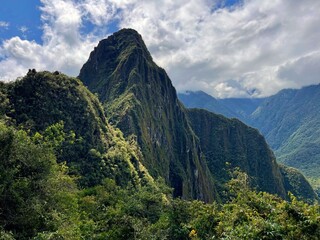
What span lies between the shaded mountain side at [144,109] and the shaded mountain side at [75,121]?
1025 inches

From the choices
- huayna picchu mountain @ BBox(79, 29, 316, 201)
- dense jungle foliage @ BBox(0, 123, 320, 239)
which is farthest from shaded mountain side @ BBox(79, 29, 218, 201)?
dense jungle foliage @ BBox(0, 123, 320, 239)

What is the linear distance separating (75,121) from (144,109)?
204 ft

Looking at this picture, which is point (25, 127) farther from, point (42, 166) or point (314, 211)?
point (314, 211)

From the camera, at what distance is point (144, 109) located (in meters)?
153

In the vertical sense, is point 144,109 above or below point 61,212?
above

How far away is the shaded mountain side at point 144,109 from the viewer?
5389 inches

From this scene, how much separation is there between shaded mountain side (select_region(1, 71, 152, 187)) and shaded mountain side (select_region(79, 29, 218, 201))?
85.4ft

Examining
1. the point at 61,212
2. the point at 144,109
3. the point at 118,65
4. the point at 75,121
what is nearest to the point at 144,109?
the point at 144,109

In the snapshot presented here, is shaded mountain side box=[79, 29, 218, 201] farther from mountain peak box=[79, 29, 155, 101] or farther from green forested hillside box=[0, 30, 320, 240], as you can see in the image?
green forested hillside box=[0, 30, 320, 240]

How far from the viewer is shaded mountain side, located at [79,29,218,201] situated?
136875 mm

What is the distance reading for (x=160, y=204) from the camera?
6381 cm

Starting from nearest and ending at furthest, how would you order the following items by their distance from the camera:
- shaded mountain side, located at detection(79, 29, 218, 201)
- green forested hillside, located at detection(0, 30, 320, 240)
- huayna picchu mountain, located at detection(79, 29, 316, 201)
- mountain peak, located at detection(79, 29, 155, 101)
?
green forested hillside, located at detection(0, 30, 320, 240)
huayna picchu mountain, located at detection(79, 29, 316, 201)
shaded mountain side, located at detection(79, 29, 218, 201)
mountain peak, located at detection(79, 29, 155, 101)

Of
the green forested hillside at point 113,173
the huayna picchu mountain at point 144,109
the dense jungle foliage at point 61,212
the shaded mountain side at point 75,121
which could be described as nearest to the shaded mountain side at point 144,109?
the huayna picchu mountain at point 144,109

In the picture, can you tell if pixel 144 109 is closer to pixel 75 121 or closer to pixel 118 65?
pixel 118 65
